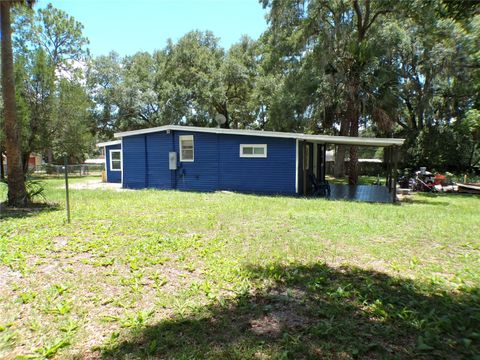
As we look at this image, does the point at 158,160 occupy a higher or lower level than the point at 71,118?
lower

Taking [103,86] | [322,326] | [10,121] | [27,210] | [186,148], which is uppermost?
[103,86]

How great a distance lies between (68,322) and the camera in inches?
121

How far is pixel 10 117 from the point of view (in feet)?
27.4

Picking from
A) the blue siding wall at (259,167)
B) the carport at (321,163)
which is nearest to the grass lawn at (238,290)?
the carport at (321,163)

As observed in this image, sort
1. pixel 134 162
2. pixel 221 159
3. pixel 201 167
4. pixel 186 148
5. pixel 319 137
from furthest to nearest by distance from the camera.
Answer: pixel 134 162, pixel 186 148, pixel 201 167, pixel 221 159, pixel 319 137

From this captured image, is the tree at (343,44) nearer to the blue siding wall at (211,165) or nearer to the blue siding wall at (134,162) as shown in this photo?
the blue siding wall at (211,165)

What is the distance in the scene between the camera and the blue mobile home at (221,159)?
12.4m

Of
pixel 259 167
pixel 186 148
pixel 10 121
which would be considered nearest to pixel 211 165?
pixel 186 148

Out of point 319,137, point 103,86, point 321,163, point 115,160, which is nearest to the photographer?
point 319,137

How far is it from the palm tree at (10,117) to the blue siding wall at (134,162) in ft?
21.1

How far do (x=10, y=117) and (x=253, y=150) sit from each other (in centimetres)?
765

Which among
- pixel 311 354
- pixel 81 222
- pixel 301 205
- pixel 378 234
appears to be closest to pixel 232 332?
pixel 311 354

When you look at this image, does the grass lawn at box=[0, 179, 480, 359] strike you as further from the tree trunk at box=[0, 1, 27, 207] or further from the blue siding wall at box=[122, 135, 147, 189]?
the blue siding wall at box=[122, 135, 147, 189]

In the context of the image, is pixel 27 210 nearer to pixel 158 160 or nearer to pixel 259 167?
pixel 158 160
